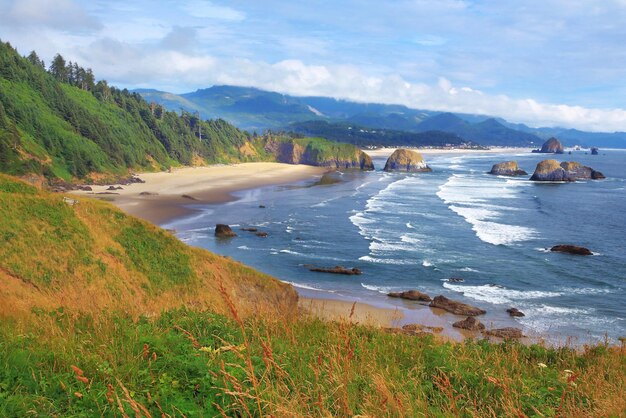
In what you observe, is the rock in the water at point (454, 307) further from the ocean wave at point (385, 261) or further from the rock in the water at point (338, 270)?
the ocean wave at point (385, 261)

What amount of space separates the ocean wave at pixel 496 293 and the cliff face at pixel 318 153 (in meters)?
133

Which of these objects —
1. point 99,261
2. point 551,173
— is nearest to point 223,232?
point 99,261

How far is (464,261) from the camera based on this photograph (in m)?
42.2

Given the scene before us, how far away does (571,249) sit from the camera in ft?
148

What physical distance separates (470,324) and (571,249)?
77.2ft

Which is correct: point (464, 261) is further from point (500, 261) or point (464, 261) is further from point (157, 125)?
point (157, 125)

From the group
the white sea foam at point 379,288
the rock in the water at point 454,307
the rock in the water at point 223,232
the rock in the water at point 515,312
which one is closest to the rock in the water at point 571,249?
the rock in the water at point 515,312

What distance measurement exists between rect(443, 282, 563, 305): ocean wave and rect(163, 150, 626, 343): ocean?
0.24 ft

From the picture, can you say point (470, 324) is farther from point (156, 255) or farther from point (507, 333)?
point (156, 255)

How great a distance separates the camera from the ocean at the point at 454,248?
3150 cm

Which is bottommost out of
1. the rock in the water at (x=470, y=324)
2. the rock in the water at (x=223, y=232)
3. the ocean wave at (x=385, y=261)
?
the rock in the water at (x=470, y=324)

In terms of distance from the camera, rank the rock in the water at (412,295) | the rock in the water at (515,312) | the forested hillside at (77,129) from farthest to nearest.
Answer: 1. the forested hillside at (77,129)
2. the rock in the water at (412,295)
3. the rock in the water at (515,312)

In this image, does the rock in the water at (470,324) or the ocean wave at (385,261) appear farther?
the ocean wave at (385,261)

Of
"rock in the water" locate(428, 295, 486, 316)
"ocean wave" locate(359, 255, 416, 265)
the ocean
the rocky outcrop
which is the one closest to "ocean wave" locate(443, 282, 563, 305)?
the ocean
